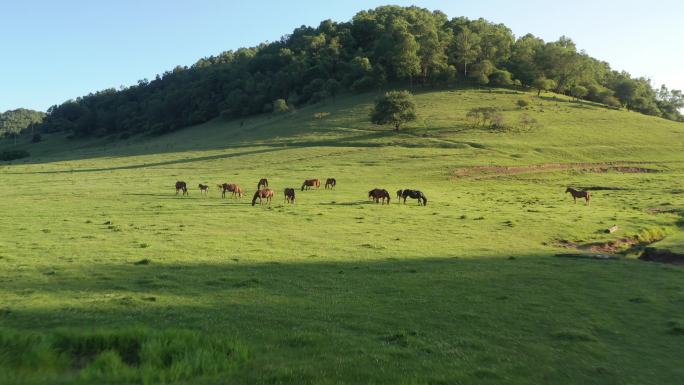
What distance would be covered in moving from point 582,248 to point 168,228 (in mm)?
20742

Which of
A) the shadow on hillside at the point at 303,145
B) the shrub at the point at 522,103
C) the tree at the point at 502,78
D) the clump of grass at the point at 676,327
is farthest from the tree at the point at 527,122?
the clump of grass at the point at 676,327

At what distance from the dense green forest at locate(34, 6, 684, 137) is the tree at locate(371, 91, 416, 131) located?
35.9m

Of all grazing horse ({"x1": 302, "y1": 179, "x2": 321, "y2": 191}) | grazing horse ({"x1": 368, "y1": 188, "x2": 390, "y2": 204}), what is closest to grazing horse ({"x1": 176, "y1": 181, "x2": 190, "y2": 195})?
grazing horse ({"x1": 302, "y1": 179, "x2": 321, "y2": 191})

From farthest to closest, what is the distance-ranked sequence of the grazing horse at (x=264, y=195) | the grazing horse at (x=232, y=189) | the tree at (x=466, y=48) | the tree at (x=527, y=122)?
1. the tree at (x=466, y=48)
2. the tree at (x=527, y=122)
3. the grazing horse at (x=232, y=189)
4. the grazing horse at (x=264, y=195)

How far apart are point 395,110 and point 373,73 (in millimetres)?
44731

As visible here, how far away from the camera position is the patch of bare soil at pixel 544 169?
184ft

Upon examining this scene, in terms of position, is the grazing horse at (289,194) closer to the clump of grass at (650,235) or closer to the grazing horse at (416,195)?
the grazing horse at (416,195)

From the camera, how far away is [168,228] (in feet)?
82.8

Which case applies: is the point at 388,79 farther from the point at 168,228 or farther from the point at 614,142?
the point at 168,228

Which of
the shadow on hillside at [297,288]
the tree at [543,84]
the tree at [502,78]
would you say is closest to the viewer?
the shadow on hillside at [297,288]

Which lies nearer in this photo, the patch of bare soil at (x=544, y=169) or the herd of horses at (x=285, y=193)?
the herd of horses at (x=285, y=193)

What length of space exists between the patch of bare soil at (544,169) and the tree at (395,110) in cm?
2634

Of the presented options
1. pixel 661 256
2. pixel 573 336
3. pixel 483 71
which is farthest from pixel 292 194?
pixel 483 71

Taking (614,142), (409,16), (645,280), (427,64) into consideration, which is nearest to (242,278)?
(645,280)
